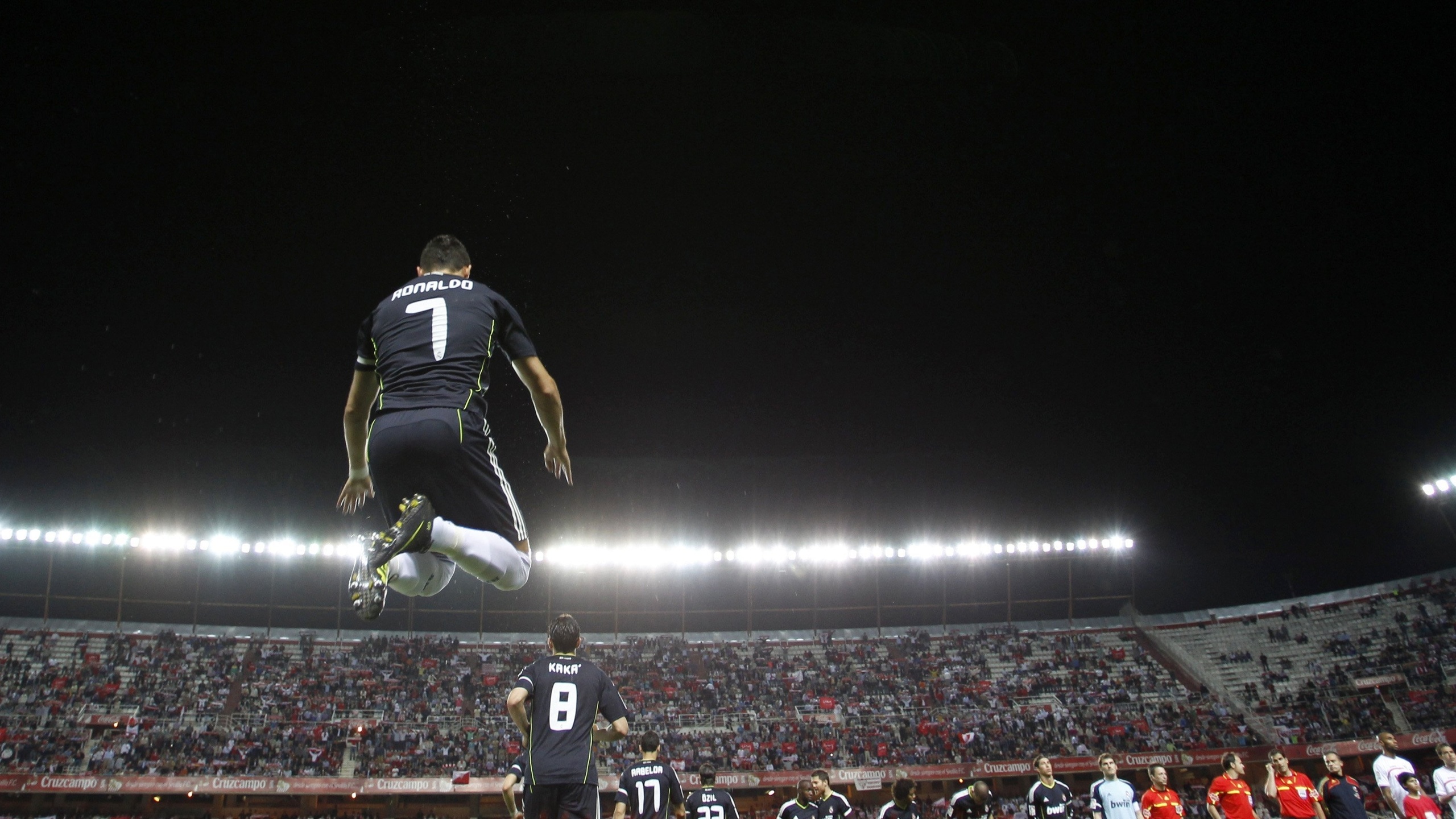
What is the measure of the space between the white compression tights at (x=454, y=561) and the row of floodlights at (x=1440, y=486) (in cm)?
4142

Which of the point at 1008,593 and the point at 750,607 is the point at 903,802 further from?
the point at 1008,593

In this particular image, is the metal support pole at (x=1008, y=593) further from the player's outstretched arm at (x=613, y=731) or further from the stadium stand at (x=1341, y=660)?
the player's outstretched arm at (x=613, y=731)

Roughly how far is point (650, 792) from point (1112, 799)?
299 inches

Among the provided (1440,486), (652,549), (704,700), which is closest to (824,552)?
(652,549)

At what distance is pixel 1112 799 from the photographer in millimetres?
12031

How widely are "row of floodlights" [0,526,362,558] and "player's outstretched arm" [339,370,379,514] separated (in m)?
32.4

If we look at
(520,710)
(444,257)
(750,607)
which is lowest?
(750,607)

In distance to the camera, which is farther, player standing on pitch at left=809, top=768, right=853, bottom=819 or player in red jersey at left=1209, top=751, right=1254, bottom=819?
player in red jersey at left=1209, top=751, right=1254, bottom=819

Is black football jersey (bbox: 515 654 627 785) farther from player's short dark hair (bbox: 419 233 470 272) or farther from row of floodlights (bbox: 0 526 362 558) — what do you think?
row of floodlights (bbox: 0 526 362 558)

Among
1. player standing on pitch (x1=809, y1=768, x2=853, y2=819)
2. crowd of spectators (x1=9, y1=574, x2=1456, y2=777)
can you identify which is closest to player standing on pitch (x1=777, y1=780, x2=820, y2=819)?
player standing on pitch (x1=809, y1=768, x2=853, y2=819)

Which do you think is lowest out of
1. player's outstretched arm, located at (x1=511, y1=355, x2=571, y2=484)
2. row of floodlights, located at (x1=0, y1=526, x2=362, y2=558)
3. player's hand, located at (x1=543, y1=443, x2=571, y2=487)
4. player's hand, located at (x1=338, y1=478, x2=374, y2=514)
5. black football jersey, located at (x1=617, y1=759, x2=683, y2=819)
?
black football jersey, located at (x1=617, y1=759, x2=683, y2=819)

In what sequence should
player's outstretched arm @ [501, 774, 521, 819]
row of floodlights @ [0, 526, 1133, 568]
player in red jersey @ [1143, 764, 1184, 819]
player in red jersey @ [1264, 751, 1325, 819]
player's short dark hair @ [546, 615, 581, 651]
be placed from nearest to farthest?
player's short dark hair @ [546, 615, 581, 651], player's outstretched arm @ [501, 774, 521, 819], player in red jersey @ [1264, 751, 1325, 819], player in red jersey @ [1143, 764, 1184, 819], row of floodlights @ [0, 526, 1133, 568]

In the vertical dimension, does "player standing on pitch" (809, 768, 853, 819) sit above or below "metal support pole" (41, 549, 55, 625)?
below

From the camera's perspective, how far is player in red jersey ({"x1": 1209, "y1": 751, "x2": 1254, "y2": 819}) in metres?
11.6
